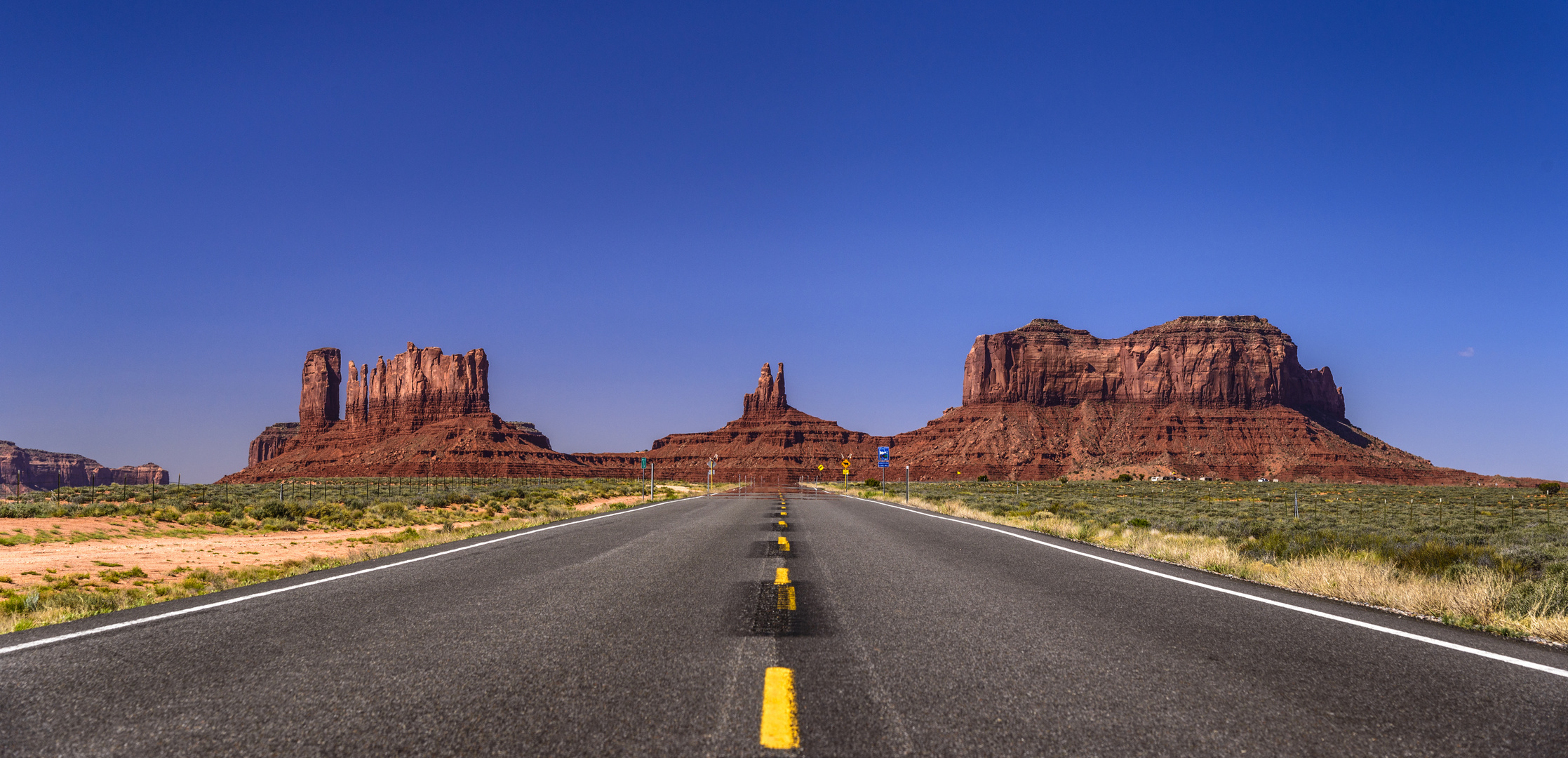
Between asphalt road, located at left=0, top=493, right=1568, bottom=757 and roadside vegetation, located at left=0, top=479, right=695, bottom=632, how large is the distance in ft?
11.6

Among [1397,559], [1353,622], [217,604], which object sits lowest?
[1397,559]

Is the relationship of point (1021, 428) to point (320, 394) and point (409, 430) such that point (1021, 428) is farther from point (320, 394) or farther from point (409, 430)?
point (320, 394)

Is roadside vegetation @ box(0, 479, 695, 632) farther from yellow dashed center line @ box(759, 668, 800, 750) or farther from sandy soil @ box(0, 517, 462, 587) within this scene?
yellow dashed center line @ box(759, 668, 800, 750)

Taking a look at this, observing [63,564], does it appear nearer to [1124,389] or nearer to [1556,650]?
[1556,650]

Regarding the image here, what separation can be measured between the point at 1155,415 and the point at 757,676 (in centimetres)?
14688

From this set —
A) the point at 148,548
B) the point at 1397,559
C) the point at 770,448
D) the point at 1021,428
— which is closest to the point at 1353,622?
the point at 1397,559

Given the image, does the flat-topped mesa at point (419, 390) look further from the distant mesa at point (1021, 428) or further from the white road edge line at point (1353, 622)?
the white road edge line at point (1353, 622)

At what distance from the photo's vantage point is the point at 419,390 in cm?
16400

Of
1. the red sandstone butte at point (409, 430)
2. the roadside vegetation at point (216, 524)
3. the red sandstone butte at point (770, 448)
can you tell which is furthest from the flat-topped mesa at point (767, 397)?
the roadside vegetation at point (216, 524)

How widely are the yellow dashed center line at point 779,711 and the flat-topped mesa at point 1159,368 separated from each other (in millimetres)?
146708

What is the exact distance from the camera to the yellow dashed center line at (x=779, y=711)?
11.0ft

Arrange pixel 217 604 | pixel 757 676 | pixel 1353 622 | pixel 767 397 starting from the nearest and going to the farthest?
pixel 757 676, pixel 1353 622, pixel 217 604, pixel 767 397

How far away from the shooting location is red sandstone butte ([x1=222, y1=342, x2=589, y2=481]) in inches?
5384

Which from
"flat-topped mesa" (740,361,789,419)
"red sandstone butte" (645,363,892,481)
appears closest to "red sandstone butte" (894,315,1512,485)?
"red sandstone butte" (645,363,892,481)
